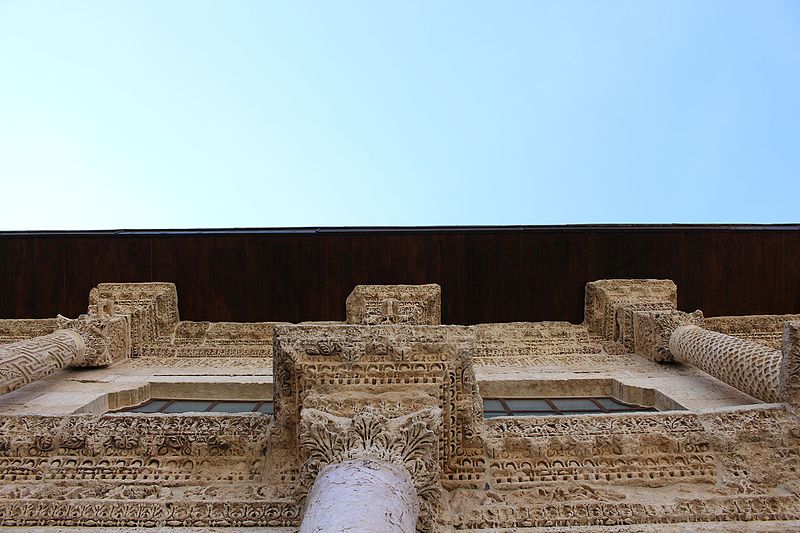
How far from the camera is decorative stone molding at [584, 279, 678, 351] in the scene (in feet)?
21.7

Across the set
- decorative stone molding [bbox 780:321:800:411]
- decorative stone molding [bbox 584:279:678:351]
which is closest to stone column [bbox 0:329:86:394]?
decorative stone molding [bbox 584:279:678:351]

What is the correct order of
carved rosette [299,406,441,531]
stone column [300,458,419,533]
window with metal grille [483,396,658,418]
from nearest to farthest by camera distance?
stone column [300,458,419,533] < carved rosette [299,406,441,531] < window with metal grille [483,396,658,418]

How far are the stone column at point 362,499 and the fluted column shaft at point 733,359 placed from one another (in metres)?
3.64

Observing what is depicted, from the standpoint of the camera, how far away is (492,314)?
7.67 metres

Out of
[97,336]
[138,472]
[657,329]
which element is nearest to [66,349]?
[97,336]

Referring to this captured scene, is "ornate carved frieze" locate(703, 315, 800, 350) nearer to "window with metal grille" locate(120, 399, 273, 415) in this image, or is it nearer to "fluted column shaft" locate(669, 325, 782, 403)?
"fluted column shaft" locate(669, 325, 782, 403)

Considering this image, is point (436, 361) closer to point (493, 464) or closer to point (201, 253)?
point (493, 464)

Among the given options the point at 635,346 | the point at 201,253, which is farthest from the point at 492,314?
the point at 201,253

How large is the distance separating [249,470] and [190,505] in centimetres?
50

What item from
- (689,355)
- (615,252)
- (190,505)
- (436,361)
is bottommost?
(190,505)

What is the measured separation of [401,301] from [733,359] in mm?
4056

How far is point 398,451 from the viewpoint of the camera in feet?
9.55

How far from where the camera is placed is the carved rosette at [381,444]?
2.86 m

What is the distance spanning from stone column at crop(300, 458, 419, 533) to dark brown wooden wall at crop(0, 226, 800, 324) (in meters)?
4.69
